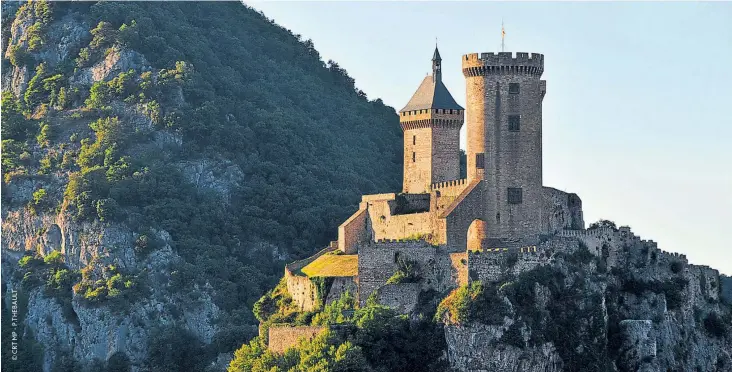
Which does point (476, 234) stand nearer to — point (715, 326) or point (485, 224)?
point (485, 224)

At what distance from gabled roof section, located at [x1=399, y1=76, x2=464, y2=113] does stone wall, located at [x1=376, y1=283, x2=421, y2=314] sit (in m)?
13.8

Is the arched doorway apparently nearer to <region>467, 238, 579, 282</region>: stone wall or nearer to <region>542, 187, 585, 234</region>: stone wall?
<region>467, 238, 579, 282</region>: stone wall

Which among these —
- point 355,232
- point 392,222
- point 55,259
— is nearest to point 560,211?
point 392,222

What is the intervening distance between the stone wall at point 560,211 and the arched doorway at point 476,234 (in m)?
3.51

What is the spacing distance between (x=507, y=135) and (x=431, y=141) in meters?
8.76

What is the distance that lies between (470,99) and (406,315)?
1160 centimetres

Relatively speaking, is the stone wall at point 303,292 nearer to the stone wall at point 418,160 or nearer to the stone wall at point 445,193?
the stone wall at point 445,193

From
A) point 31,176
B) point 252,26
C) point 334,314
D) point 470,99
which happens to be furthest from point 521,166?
point 252,26

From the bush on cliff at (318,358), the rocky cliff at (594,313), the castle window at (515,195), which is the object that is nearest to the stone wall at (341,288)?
the bush on cliff at (318,358)

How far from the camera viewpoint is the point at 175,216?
156m

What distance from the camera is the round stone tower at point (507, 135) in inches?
4589

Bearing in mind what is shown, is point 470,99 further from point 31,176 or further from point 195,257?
point 31,176

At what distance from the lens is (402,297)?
115 metres

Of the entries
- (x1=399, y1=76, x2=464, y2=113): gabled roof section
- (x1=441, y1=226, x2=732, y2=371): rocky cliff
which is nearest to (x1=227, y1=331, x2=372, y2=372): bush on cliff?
(x1=441, y1=226, x2=732, y2=371): rocky cliff
